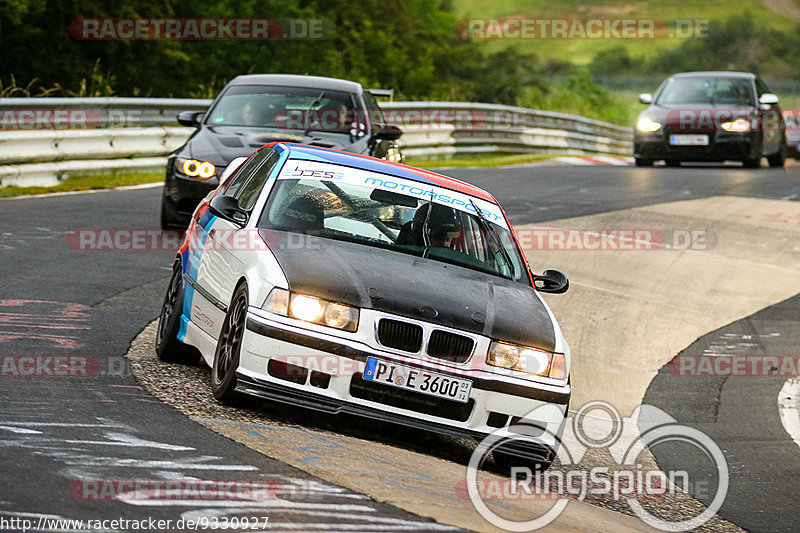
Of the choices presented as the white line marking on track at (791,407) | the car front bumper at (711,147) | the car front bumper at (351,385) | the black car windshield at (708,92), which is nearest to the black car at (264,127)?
the white line marking on track at (791,407)

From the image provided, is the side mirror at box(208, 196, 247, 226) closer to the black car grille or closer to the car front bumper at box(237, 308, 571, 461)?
the car front bumper at box(237, 308, 571, 461)

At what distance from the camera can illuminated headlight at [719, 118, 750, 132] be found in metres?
23.5

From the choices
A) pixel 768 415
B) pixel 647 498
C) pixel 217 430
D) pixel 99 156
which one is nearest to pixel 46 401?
pixel 217 430

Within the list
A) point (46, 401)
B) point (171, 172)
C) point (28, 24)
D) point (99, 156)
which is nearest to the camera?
point (46, 401)

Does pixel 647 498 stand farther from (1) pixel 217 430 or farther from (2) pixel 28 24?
(2) pixel 28 24

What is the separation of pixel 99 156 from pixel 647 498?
1278 cm

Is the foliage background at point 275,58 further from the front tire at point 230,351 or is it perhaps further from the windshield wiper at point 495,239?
the front tire at point 230,351

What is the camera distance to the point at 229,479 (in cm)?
493

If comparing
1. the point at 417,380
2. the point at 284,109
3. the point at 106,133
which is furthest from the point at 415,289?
the point at 106,133

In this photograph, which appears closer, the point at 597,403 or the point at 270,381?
the point at 270,381

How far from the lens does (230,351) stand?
6344 mm

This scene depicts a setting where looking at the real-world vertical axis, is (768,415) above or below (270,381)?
below

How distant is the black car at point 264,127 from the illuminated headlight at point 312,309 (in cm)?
596

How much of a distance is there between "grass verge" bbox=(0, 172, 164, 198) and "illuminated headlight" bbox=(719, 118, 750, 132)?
10677 millimetres
